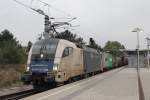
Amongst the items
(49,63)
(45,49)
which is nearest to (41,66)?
(49,63)

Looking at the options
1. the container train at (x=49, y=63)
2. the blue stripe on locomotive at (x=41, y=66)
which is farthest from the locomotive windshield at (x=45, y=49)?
the blue stripe on locomotive at (x=41, y=66)

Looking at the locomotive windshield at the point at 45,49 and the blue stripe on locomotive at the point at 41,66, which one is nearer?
the blue stripe on locomotive at the point at 41,66

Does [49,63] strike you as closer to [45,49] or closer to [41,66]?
[41,66]

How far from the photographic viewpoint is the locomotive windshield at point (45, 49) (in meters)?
21.1

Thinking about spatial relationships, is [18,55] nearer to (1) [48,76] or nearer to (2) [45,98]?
A: (1) [48,76]

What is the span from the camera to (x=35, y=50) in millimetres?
21484

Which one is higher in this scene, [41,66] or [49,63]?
[49,63]

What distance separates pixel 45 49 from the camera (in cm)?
2134

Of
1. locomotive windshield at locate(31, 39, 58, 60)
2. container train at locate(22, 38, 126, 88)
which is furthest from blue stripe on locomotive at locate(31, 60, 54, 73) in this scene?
locomotive windshield at locate(31, 39, 58, 60)

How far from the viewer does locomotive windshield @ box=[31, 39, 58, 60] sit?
21.1 metres

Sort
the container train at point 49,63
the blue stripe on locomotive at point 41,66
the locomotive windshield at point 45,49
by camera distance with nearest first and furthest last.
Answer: the container train at point 49,63 → the blue stripe on locomotive at point 41,66 → the locomotive windshield at point 45,49

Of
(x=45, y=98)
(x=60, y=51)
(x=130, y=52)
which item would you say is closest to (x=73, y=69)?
(x=60, y=51)

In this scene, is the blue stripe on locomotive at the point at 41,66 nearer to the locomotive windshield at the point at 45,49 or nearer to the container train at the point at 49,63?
the container train at the point at 49,63

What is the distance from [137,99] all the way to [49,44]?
846cm
